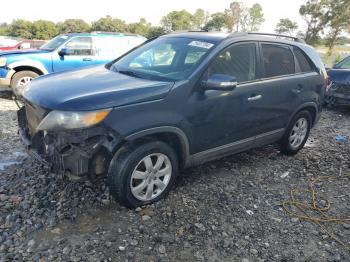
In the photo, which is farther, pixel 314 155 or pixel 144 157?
pixel 314 155

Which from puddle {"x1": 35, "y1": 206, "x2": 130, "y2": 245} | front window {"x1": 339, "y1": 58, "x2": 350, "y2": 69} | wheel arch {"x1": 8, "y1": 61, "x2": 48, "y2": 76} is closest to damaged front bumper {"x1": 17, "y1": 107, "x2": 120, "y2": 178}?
puddle {"x1": 35, "y1": 206, "x2": 130, "y2": 245}

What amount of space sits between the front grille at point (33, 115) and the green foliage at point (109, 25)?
3730cm

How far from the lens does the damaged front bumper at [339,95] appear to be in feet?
27.2

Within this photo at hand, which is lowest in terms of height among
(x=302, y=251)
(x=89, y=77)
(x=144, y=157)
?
(x=302, y=251)

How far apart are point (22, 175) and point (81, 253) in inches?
64.1

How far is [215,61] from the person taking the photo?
376 centimetres

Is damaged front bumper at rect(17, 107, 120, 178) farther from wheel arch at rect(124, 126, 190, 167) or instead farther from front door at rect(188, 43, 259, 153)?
front door at rect(188, 43, 259, 153)

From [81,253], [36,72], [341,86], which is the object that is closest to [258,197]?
[81,253]

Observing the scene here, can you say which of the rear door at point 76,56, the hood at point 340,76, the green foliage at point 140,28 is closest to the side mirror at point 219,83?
the rear door at point 76,56

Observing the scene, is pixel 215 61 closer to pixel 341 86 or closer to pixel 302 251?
pixel 302 251

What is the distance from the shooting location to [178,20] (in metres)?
37.2

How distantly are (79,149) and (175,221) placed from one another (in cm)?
118

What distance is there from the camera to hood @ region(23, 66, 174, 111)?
304 cm

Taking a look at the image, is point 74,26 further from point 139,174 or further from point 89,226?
point 89,226
